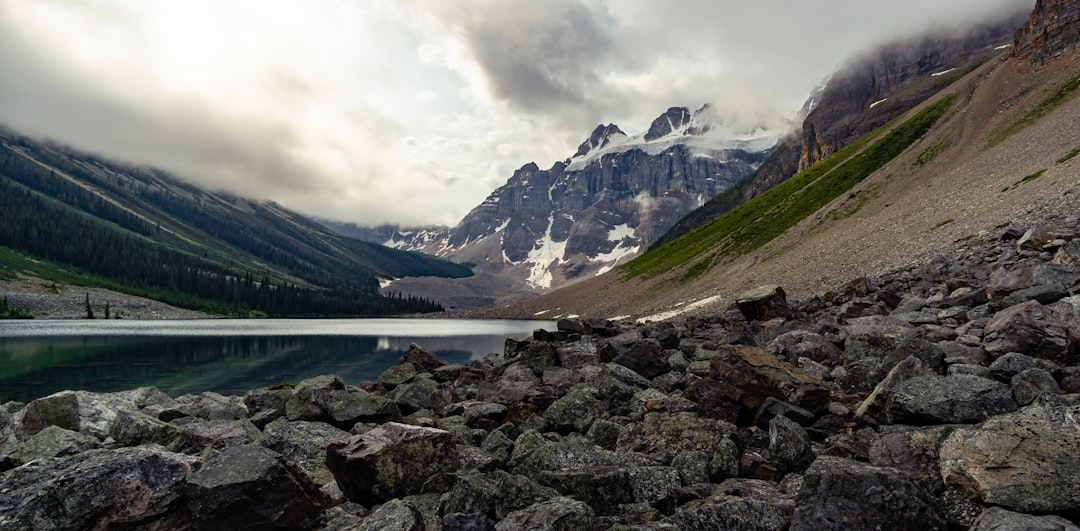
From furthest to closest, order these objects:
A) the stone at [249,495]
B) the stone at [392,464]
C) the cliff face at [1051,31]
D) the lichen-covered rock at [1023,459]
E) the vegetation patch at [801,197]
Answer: the vegetation patch at [801,197], the cliff face at [1051,31], the stone at [392,464], the stone at [249,495], the lichen-covered rock at [1023,459]

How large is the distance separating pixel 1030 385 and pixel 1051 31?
132840 mm

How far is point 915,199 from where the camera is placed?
7781 cm

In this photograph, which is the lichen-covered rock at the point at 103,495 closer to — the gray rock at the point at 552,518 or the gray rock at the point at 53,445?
the gray rock at the point at 53,445

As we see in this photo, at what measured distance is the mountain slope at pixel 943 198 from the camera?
49.8 metres

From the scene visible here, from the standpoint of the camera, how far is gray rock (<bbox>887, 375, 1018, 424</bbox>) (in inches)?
324

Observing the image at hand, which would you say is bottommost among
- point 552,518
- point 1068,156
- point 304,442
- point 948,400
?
point 304,442

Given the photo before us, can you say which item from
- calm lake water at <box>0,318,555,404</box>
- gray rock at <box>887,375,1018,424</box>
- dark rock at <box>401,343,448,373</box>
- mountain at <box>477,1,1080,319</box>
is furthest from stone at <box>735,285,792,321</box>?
calm lake water at <box>0,318,555,404</box>

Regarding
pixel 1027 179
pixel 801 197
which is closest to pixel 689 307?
pixel 1027 179

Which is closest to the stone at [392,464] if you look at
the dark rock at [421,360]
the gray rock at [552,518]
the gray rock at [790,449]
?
the gray rock at [552,518]

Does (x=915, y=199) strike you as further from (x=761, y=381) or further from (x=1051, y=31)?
(x=761, y=381)

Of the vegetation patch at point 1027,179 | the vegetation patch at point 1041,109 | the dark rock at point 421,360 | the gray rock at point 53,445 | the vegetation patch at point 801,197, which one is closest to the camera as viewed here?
the gray rock at point 53,445

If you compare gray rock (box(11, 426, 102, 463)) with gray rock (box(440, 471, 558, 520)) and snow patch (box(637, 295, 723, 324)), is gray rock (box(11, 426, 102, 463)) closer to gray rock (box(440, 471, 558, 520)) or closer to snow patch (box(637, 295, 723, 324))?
gray rock (box(440, 471, 558, 520))

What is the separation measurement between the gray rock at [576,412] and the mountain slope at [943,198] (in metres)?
38.5

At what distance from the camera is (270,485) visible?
8141 millimetres
